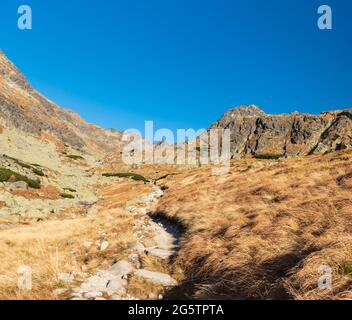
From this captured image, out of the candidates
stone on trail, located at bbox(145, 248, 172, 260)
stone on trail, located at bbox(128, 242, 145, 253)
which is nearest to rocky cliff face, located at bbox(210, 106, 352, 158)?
stone on trail, located at bbox(128, 242, 145, 253)

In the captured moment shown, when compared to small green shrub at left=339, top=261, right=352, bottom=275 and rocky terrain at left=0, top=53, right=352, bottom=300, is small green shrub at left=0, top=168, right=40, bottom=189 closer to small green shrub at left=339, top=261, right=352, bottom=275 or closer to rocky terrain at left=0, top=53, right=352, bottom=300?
rocky terrain at left=0, top=53, right=352, bottom=300

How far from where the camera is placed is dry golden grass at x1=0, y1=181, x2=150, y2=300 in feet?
28.2

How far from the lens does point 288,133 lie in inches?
4400

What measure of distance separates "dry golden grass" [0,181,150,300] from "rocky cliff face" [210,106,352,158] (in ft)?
272

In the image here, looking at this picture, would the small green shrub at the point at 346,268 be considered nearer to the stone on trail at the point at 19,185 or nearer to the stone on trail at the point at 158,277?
the stone on trail at the point at 158,277

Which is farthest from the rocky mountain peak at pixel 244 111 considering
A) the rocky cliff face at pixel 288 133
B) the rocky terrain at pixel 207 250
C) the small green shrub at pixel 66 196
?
the rocky terrain at pixel 207 250

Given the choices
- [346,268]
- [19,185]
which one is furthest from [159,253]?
[19,185]

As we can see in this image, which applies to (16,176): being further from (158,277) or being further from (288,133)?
(288,133)

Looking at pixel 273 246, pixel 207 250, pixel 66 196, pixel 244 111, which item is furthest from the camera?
pixel 244 111

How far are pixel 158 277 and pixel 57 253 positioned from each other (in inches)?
156

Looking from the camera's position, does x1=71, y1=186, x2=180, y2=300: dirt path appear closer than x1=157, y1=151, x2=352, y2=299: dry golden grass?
No

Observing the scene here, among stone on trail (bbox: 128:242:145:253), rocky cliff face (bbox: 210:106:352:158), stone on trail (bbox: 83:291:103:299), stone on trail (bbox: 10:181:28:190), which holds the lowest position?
stone on trail (bbox: 83:291:103:299)

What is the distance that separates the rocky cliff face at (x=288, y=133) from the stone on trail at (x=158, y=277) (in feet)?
289
